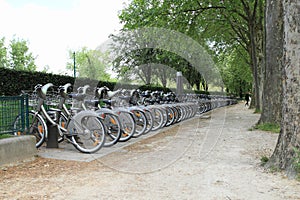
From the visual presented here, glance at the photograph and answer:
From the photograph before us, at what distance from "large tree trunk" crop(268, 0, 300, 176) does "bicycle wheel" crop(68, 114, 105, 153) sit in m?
2.77

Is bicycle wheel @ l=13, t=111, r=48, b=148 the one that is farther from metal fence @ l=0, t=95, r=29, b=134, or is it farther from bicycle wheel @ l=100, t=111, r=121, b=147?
bicycle wheel @ l=100, t=111, r=121, b=147

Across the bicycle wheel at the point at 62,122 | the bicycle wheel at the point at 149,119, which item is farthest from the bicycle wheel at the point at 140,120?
the bicycle wheel at the point at 62,122

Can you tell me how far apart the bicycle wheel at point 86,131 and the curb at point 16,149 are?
70 centimetres

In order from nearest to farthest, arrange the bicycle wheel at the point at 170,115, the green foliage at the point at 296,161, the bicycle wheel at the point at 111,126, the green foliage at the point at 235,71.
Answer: the green foliage at the point at 296,161
the bicycle wheel at the point at 111,126
the bicycle wheel at the point at 170,115
the green foliage at the point at 235,71

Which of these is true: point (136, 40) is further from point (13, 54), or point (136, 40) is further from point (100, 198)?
point (13, 54)

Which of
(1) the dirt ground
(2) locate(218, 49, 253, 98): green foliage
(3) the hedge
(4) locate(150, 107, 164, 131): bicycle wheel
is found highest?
(2) locate(218, 49, 253, 98): green foliage

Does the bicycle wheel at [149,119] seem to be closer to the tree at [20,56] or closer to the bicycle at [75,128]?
the bicycle at [75,128]

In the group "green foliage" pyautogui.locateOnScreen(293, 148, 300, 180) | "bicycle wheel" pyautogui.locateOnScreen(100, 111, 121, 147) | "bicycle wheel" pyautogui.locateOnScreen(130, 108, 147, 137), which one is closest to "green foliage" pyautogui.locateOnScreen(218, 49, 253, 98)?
"bicycle wheel" pyautogui.locateOnScreen(130, 108, 147, 137)

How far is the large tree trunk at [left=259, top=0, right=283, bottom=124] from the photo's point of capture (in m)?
8.10

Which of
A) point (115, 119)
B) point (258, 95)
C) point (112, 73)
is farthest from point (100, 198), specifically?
point (258, 95)

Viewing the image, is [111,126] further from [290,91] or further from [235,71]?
[235,71]

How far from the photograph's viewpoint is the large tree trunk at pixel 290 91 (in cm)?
383

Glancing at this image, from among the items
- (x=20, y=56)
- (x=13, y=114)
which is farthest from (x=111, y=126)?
(x=20, y=56)

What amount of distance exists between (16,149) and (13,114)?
2.80 ft
